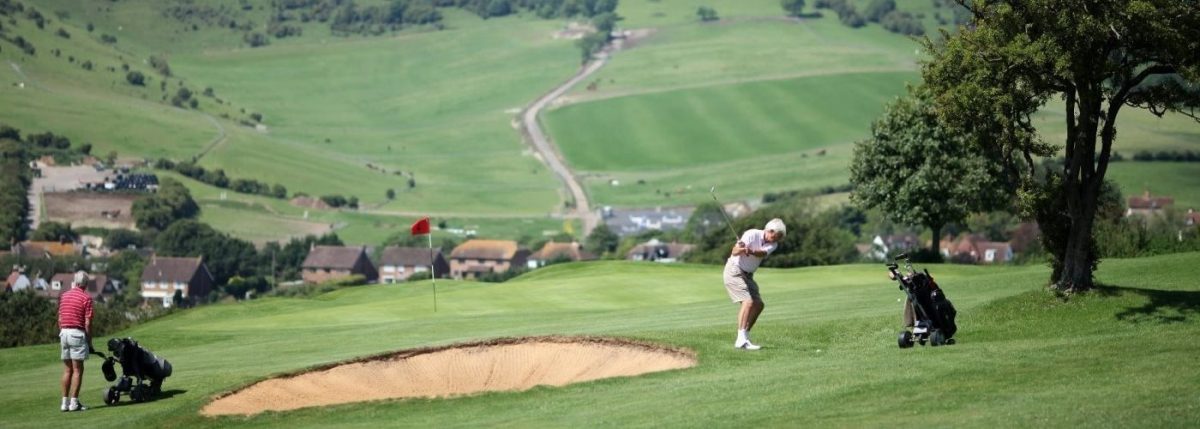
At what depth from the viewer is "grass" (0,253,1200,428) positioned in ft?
58.9

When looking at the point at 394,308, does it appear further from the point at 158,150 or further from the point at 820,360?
the point at 158,150

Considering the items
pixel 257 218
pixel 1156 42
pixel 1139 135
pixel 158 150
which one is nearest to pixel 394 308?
pixel 1156 42

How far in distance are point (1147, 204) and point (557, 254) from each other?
55.2 meters

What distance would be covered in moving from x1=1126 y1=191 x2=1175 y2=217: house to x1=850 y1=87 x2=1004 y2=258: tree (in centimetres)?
6293

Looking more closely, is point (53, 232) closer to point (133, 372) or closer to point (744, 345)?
point (133, 372)

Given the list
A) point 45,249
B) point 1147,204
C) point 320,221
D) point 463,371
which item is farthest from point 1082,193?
point 320,221

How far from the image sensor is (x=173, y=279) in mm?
131750

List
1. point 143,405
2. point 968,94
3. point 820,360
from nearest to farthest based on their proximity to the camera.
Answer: point 820,360 → point 143,405 → point 968,94

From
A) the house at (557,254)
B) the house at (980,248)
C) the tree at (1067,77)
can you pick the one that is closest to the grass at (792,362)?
the tree at (1067,77)

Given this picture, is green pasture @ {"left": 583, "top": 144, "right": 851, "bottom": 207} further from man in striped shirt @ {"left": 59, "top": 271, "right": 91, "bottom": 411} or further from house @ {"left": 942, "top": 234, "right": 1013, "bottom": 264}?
man in striped shirt @ {"left": 59, "top": 271, "right": 91, "bottom": 411}

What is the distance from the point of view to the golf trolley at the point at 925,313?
23734 mm

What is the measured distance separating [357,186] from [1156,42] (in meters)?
165

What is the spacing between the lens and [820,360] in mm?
22281

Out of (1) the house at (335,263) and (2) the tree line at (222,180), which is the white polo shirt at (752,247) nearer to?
(1) the house at (335,263)
